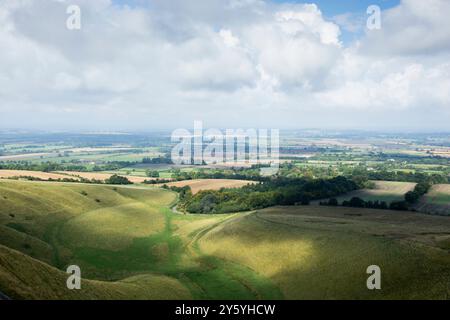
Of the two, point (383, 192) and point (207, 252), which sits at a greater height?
point (383, 192)

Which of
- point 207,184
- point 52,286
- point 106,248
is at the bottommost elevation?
point 106,248

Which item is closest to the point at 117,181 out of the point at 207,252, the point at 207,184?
the point at 207,184

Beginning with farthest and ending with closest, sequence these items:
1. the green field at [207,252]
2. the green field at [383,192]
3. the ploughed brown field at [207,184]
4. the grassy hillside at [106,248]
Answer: the ploughed brown field at [207,184]
the green field at [383,192]
the green field at [207,252]
the grassy hillside at [106,248]

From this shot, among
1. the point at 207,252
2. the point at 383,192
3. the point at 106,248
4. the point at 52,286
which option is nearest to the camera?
the point at 52,286

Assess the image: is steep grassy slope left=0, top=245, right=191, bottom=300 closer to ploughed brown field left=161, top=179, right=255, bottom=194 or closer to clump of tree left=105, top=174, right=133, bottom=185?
ploughed brown field left=161, top=179, right=255, bottom=194

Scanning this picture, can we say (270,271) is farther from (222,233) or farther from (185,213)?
(185,213)

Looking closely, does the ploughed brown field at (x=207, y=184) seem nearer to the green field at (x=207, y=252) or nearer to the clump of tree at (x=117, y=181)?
the clump of tree at (x=117, y=181)

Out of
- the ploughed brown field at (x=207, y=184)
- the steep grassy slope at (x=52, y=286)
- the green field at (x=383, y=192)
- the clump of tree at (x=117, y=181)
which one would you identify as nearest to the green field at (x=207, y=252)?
the steep grassy slope at (x=52, y=286)

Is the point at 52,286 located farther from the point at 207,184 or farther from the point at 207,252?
the point at 207,184
